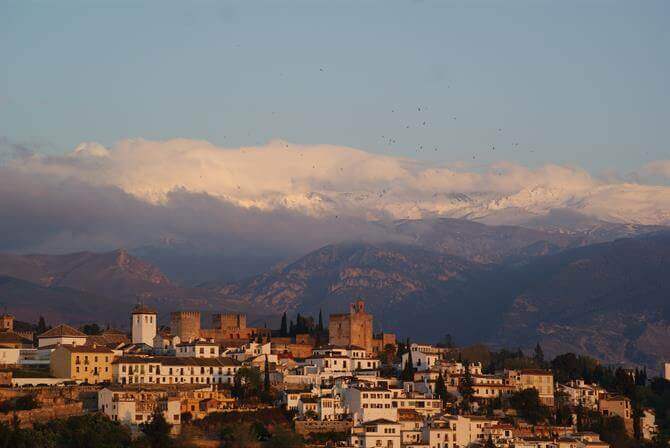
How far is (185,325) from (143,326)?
5474 millimetres

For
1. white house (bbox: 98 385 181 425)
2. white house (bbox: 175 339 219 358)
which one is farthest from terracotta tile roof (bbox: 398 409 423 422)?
white house (bbox: 175 339 219 358)

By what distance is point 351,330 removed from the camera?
432 feet

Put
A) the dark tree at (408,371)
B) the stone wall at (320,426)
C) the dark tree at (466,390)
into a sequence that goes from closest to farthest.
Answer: the stone wall at (320,426)
the dark tree at (466,390)
the dark tree at (408,371)

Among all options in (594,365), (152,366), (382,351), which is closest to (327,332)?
(382,351)

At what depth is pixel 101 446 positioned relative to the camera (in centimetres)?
8931

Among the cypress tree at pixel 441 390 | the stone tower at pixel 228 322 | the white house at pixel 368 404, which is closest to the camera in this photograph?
the white house at pixel 368 404

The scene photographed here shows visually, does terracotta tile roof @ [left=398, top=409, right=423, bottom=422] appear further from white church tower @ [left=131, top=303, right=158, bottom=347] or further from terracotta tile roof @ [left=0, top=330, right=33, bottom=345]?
terracotta tile roof @ [left=0, top=330, right=33, bottom=345]

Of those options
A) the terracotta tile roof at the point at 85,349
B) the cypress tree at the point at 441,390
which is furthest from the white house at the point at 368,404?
the terracotta tile roof at the point at 85,349

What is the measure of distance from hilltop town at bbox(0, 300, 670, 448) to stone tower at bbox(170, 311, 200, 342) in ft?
0.33

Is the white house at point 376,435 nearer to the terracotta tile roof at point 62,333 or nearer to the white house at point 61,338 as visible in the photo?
the white house at point 61,338

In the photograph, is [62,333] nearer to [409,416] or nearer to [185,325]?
[185,325]

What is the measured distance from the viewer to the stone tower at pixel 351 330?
132 m

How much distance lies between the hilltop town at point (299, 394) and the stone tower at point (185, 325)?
0.33ft

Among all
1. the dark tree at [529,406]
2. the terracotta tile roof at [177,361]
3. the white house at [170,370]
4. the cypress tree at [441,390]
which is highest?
the terracotta tile roof at [177,361]
